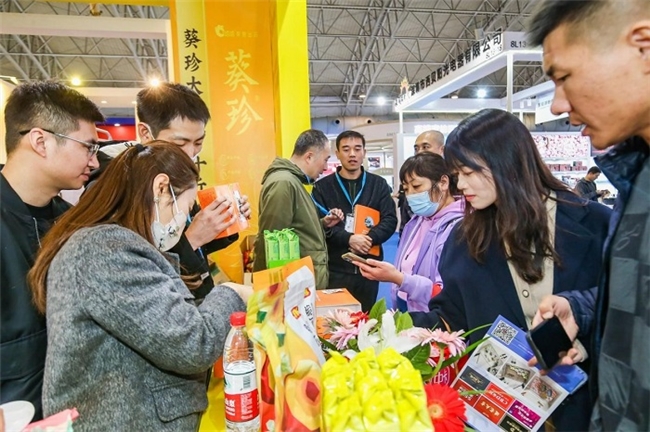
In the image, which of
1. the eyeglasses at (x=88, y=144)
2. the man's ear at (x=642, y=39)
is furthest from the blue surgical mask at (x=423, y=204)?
the eyeglasses at (x=88, y=144)

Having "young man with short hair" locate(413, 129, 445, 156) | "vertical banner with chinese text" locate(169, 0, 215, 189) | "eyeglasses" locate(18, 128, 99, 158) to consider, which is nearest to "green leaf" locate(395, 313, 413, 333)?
"eyeglasses" locate(18, 128, 99, 158)

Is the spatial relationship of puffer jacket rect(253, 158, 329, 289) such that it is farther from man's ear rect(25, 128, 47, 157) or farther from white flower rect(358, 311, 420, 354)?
white flower rect(358, 311, 420, 354)

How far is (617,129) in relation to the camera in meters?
0.75

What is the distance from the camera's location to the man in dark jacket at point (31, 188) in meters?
1.02

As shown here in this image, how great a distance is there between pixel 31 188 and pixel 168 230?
52cm

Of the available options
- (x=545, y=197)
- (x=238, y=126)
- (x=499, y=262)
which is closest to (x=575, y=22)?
(x=545, y=197)

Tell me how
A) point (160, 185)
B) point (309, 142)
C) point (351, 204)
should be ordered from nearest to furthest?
point (160, 185) < point (309, 142) < point (351, 204)

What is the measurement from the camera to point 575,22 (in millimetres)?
734

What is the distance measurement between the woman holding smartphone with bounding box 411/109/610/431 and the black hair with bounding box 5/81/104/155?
1282 mm

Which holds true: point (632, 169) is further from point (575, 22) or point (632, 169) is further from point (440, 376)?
point (440, 376)

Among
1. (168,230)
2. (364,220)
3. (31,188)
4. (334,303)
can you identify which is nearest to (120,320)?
(168,230)

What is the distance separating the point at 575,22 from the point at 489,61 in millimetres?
5163

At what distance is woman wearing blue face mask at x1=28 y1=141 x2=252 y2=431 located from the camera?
79cm

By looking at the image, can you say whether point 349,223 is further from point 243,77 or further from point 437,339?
point 437,339
